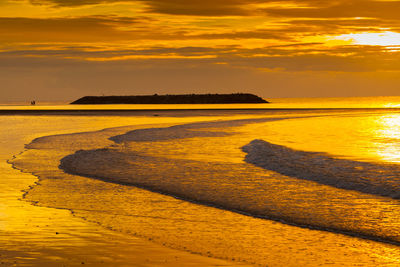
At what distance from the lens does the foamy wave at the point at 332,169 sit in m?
15.5

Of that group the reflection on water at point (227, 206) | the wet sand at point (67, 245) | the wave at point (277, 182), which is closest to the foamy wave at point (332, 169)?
the wave at point (277, 182)

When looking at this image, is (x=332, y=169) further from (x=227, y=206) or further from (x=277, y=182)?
(x=227, y=206)

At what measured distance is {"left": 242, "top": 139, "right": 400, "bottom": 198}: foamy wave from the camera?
51.0 ft

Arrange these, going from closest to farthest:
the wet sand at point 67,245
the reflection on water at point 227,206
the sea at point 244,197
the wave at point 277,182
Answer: the wet sand at point 67,245, the reflection on water at point 227,206, the sea at point 244,197, the wave at point 277,182

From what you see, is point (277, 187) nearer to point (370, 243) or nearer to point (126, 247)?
point (370, 243)

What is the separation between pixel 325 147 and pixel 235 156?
5.48 m

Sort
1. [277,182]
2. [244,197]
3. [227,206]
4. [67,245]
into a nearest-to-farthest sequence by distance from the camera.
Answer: [67,245]
[227,206]
[244,197]
[277,182]

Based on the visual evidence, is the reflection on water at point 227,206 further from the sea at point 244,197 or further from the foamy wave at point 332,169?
the foamy wave at point 332,169

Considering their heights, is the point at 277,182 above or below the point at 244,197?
below

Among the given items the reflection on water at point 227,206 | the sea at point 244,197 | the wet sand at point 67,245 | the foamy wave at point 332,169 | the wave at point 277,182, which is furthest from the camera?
the foamy wave at point 332,169

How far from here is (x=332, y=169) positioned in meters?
18.9

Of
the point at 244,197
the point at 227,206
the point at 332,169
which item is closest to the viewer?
the point at 227,206

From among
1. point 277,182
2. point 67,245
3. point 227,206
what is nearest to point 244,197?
point 227,206

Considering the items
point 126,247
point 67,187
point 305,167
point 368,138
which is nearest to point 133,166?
point 67,187
